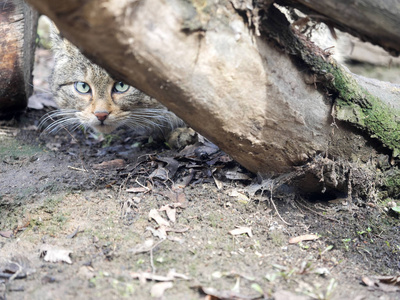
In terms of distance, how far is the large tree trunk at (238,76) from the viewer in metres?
1.87

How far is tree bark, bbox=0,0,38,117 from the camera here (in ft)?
12.6

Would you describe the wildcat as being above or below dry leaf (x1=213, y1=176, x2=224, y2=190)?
below

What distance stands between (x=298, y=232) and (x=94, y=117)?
2.00 m

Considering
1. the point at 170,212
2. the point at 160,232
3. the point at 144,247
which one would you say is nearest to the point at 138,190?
the point at 170,212

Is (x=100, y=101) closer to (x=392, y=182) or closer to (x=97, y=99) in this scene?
(x=97, y=99)

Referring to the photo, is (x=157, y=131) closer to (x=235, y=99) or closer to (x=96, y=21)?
(x=235, y=99)

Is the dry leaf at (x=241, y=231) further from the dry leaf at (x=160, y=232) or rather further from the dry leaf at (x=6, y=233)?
the dry leaf at (x=6, y=233)

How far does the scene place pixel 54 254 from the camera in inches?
95.9

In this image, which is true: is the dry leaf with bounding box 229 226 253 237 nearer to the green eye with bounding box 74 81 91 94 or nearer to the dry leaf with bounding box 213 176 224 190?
the dry leaf with bounding box 213 176 224 190

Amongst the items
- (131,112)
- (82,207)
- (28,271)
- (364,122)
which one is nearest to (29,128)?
(131,112)

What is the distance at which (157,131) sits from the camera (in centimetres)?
415

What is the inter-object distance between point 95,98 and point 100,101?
78 mm

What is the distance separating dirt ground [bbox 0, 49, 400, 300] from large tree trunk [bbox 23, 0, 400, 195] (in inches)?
15.4

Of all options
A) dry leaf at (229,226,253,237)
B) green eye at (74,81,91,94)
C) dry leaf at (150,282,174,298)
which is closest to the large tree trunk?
dry leaf at (229,226,253,237)
